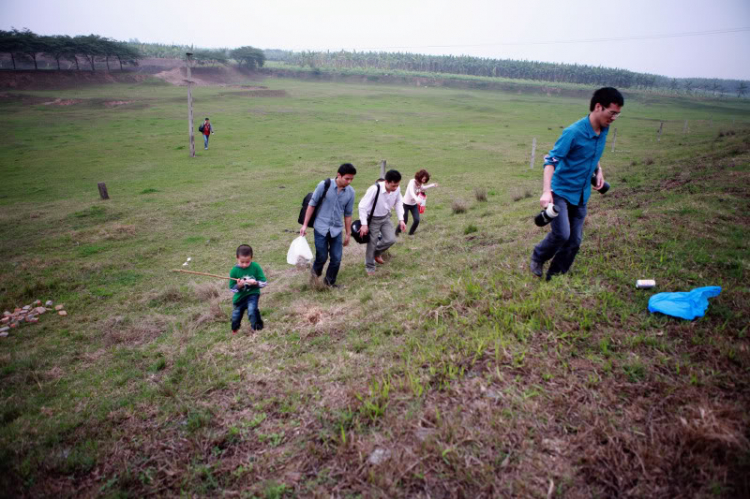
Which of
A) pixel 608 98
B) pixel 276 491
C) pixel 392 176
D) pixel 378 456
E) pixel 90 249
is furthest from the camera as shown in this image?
pixel 90 249

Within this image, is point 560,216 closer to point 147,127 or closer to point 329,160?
point 329,160

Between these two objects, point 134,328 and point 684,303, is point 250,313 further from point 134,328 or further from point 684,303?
point 684,303

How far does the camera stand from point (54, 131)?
90.0 feet

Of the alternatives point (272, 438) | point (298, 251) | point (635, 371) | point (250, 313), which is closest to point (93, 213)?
point (298, 251)

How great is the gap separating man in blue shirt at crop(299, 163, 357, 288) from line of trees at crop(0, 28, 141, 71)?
69.8 metres

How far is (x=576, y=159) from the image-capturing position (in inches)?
167

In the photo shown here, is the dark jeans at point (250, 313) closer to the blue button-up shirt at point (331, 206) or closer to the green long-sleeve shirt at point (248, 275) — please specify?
the green long-sleeve shirt at point (248, 275)

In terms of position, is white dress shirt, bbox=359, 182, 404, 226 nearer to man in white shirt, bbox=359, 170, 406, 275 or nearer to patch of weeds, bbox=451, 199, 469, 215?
man in white shirt, bbox=359, 170, 406, 275

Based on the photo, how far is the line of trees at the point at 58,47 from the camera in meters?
51.1

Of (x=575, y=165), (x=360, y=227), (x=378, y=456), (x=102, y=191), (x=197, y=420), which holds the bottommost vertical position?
(x=102, y=191)

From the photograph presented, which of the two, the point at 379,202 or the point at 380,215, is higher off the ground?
the point at 379,202

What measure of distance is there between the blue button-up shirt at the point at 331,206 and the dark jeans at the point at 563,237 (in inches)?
118

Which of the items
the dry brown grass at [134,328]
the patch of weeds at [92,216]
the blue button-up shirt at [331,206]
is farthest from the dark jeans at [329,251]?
the patch of weeds at [92,216]

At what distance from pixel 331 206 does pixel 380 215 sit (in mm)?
1081
